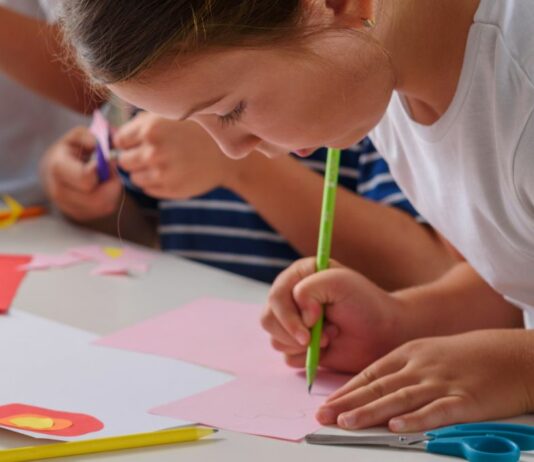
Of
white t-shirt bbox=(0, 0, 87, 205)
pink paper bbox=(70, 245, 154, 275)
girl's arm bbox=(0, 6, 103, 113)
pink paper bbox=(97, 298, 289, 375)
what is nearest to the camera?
pink paper bbox=(97, 298, 289, 375)

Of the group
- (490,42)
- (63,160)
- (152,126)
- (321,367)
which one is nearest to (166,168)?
(152,126)

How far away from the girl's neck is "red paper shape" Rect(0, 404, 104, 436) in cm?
34

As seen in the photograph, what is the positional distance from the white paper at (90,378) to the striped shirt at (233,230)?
44 cm

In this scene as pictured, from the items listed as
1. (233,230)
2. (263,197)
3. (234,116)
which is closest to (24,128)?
(233,230)

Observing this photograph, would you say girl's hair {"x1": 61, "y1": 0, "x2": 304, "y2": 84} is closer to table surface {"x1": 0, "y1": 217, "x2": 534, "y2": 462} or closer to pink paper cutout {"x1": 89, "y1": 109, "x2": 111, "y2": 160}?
table surface {"x1": 0, "y1": 217, "x2": 534, "y2": 462}

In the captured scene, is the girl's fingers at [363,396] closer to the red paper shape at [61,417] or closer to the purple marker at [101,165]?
the red paper shape at [61,417]

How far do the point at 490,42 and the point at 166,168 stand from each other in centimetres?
48

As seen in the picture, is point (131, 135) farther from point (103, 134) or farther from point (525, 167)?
point (525, 167)

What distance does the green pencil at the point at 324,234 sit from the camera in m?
0.78

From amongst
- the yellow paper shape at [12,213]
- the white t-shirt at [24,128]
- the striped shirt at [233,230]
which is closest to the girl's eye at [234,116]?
the striped shirt at [233,230]

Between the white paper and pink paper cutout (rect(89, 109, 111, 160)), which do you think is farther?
pink paper cutout (rect(89, 109, 111, 160))

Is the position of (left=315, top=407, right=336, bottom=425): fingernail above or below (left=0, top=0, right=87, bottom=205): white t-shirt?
below

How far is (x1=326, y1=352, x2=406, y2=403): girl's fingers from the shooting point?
713mm

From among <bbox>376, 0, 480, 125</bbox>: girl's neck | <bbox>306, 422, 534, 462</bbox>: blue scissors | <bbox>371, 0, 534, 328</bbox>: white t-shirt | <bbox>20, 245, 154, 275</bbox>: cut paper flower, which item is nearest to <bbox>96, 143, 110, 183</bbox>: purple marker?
<bbox>20, 245, 154, 275</bbox>: cut paper flower
